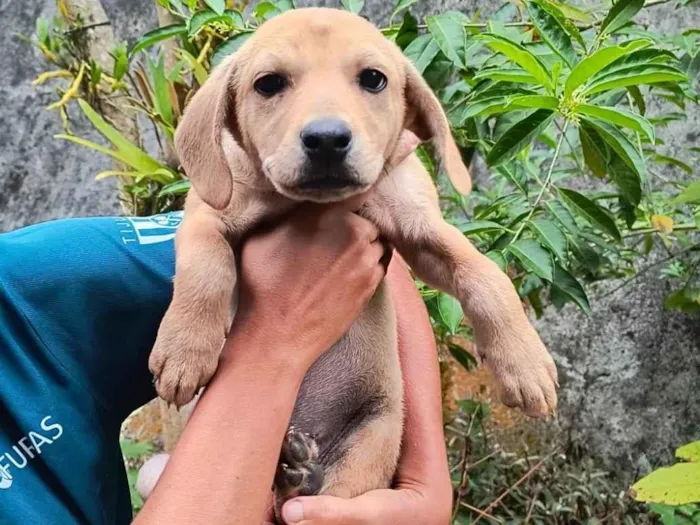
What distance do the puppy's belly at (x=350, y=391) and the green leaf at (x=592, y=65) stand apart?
66 cm

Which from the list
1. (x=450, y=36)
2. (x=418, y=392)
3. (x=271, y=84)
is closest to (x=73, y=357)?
(x=271, y=84)

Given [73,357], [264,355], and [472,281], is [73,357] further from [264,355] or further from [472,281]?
[472,281]

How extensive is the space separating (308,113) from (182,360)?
50 centimetres

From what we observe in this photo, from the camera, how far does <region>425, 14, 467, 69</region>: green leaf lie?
6.10ft

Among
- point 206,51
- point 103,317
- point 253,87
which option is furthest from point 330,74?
point 206,51

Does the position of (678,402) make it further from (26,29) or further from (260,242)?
(26,29)

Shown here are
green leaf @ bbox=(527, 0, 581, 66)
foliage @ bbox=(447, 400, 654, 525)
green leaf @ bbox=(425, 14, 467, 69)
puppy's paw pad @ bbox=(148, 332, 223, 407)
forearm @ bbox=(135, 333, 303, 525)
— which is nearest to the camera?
forearm @ bbox=(135, 333, 303, 525)

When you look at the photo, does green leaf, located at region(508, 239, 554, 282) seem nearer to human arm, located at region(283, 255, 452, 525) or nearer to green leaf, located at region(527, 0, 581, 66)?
human arm, located at region(283, 255, 452, 525)

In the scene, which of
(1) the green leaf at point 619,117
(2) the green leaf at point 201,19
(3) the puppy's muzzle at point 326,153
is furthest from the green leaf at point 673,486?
(2) the green leaf at point 201,19

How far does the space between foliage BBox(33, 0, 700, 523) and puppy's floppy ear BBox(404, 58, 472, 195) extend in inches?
4.1

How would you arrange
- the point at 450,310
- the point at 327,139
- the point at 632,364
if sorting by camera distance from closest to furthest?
1. the point at 327,139
2. the point at 450,310
3. the point at 632,364

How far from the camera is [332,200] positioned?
1.46m

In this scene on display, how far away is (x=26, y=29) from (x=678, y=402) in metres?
4.55

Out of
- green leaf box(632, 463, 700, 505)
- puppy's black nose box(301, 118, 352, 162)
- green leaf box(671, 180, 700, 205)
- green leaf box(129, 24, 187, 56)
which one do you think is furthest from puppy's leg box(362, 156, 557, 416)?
green leaf box(129, 24, 187, 56)
